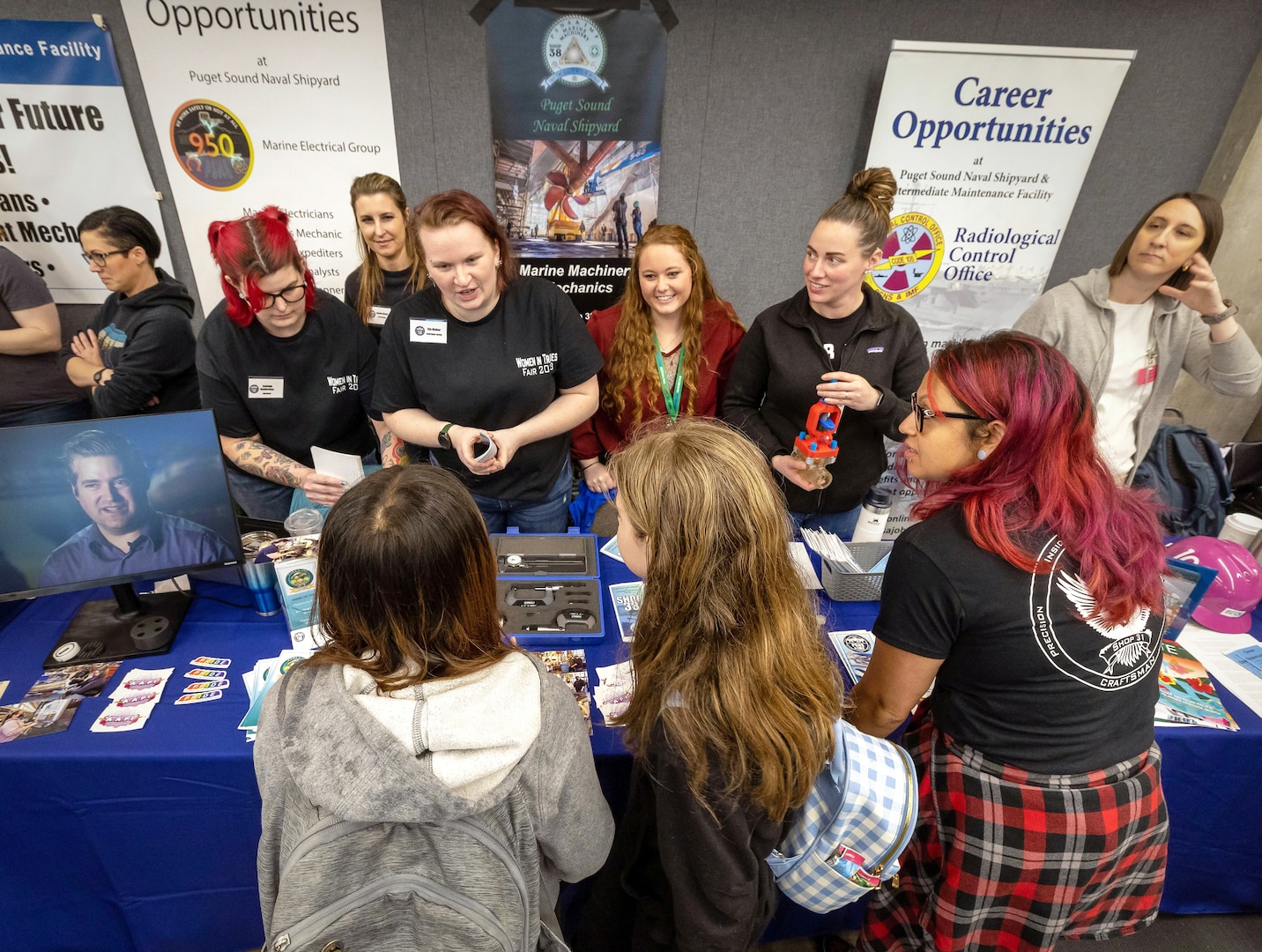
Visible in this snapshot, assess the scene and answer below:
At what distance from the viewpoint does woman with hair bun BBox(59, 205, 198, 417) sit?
8.02ft

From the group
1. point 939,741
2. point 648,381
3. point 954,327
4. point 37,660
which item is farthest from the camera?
point 954,327

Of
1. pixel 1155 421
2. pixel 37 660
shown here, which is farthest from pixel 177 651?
pixel 1155 421

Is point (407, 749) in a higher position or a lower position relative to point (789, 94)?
lower

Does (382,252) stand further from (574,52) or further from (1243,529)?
(1243,529)

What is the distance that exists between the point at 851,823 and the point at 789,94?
3501 mm

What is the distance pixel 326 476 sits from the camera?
179 cm

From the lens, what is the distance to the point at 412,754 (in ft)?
2.61

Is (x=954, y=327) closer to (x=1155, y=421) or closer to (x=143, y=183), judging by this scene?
(x=1155, y=421)

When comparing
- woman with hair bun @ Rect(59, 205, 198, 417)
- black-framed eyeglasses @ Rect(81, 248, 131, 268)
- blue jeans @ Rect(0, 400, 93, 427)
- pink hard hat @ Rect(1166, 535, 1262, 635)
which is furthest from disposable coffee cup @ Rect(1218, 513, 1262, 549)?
blue jeans @ Rect(0, 400, 93, 427)

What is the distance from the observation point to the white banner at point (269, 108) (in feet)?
9.49

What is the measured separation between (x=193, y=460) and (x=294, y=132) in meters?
2.51

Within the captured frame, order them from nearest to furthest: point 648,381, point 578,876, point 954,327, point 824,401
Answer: point 578,876, point 824,401, point 648,381, point 954,327

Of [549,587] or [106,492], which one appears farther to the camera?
[549,587]

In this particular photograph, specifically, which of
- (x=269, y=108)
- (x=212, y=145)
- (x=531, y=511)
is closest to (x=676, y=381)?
(x=531, y=511)
